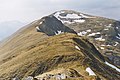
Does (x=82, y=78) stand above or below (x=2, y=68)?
above

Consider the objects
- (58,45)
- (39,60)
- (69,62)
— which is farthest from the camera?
(58,45)

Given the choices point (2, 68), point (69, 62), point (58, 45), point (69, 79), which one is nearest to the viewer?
point (69, 79)

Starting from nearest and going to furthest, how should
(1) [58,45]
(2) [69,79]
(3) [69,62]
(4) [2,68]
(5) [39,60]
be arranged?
(2) [69,79] → (3) [69,62] → (5) [39,60] → (1) [58,45] → (4) [2,68]

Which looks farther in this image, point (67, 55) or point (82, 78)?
point (67, 55)

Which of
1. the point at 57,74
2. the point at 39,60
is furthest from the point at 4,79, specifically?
the point at 57,74

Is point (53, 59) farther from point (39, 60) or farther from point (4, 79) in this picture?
point (4, 79)

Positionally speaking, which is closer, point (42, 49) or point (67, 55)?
point (67, 55)

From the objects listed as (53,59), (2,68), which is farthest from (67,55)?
(2,68)

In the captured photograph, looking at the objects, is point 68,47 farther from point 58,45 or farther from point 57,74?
point 57,74
